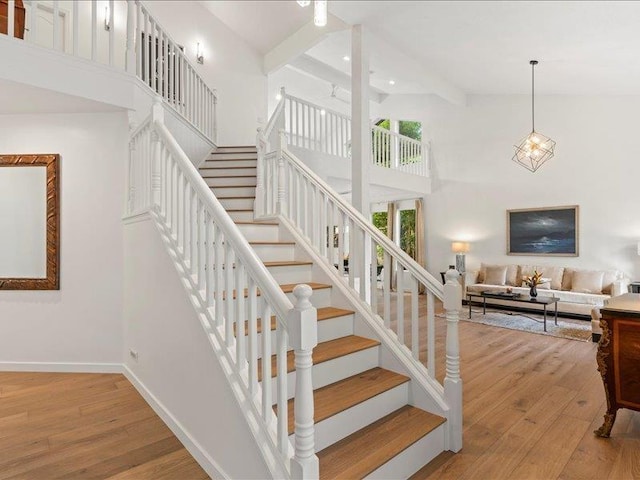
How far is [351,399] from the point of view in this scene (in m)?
2.07

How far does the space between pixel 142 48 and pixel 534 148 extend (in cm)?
555

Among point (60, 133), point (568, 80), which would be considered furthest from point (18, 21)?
point (568, 80)

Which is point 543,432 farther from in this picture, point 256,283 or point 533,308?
point 533,308

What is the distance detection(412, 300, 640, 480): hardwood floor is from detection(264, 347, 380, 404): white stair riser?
2.17 ft

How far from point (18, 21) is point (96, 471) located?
3481 millimetres

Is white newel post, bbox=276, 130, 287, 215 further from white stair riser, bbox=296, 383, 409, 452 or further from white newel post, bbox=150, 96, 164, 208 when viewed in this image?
white stair riser, bbox=296, 383, 409, 452

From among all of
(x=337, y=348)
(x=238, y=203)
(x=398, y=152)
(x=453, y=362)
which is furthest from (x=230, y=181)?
(x=398, y=152)

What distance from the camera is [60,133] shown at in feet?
11.4

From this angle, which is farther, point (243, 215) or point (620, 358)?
point (243, 215)

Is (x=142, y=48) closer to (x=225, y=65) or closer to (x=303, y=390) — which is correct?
(x=225, y=65)

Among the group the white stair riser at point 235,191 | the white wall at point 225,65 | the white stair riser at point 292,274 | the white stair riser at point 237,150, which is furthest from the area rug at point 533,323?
the white wall at point 225,65

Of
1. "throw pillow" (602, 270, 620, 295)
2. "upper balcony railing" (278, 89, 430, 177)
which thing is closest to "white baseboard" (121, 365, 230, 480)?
"upper balcony railing" (278, 89, 430, 177)

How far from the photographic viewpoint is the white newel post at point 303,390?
4.45 feet

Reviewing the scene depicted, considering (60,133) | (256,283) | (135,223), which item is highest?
(60,133)
